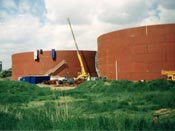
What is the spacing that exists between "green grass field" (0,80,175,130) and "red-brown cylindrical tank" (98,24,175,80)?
10.4 m

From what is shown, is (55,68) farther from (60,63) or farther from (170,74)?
(170,74)

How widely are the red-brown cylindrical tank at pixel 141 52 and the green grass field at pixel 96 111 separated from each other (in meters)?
10.4

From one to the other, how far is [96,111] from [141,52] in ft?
84.6

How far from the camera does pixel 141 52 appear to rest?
38.3m

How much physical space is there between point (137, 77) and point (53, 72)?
64.0 ft

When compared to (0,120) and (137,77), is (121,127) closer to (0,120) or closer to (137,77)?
(0,120)

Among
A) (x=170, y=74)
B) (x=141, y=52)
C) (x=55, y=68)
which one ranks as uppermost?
(x=141, y=52)

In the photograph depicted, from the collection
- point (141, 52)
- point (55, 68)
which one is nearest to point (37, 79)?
point (55, 68)

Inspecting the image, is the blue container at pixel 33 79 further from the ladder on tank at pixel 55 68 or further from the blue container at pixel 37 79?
the ladder on tank at pixel 55 68

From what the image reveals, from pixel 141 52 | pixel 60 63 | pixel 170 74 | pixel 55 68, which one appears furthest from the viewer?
pixel 60 63

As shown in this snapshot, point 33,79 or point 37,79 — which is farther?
point 37,79

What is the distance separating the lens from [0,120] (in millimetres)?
8570

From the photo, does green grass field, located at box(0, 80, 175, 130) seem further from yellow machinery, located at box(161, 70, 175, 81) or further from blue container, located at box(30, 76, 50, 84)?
blue container, located at box(30, 76, 50, 84)

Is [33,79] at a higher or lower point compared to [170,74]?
lower
